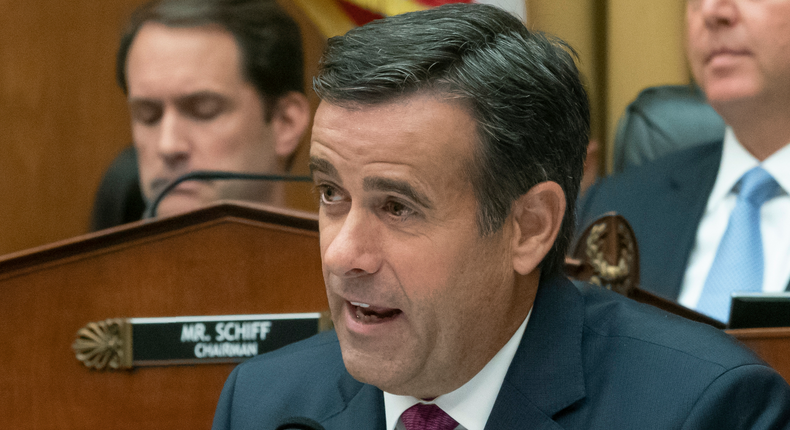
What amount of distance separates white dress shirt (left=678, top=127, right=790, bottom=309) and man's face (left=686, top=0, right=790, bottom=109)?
15cm

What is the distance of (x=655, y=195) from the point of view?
2.61 meters

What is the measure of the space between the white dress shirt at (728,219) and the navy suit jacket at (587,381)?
119cm

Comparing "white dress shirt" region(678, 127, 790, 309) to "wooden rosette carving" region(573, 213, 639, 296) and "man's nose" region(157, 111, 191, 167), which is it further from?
"man's nose" region(157, 111, 191, 167)

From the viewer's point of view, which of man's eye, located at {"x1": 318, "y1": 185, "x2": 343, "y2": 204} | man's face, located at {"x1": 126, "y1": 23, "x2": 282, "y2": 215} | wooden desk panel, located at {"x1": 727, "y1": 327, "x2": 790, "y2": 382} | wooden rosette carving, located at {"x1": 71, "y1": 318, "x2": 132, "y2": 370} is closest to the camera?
man's eye, located at {"x1": 318, "y1": 185, "x2": 343, "y2": 204}

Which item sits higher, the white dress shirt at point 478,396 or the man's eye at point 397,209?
the man's eye at point 397,209

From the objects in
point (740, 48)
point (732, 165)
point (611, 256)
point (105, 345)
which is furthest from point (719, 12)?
point (105, 345)

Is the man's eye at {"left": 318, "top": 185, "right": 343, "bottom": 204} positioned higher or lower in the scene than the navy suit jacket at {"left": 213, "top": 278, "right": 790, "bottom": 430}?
higher

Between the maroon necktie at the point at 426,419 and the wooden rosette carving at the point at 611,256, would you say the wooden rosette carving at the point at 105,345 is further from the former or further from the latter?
the wooden rosette carving at the point at 611,256

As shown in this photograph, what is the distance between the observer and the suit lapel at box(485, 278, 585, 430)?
1.17m

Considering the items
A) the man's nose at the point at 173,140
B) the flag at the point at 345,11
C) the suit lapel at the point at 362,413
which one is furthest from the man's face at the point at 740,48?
the man's nose at the point at 173,140

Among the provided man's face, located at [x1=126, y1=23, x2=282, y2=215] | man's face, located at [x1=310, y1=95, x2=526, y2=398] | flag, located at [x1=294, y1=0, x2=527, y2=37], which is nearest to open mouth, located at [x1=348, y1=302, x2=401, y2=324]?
man's face, located at [x1=310, y1=95, x2=526, y2=398]

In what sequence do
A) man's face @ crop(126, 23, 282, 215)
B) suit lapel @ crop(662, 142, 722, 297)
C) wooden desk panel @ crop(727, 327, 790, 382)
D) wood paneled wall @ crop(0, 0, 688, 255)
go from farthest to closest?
wood paneled wall @ crop(0, 0, 688, 255) < man's face @ crop(126, 23, 282, 215) < suit lapel @ crop(662, 142, 722, 297) < wooden desk panel @ crop(727, 327, 790, 382)

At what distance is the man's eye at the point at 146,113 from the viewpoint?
2920 millimetres

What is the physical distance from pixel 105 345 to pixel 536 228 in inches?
39.8
